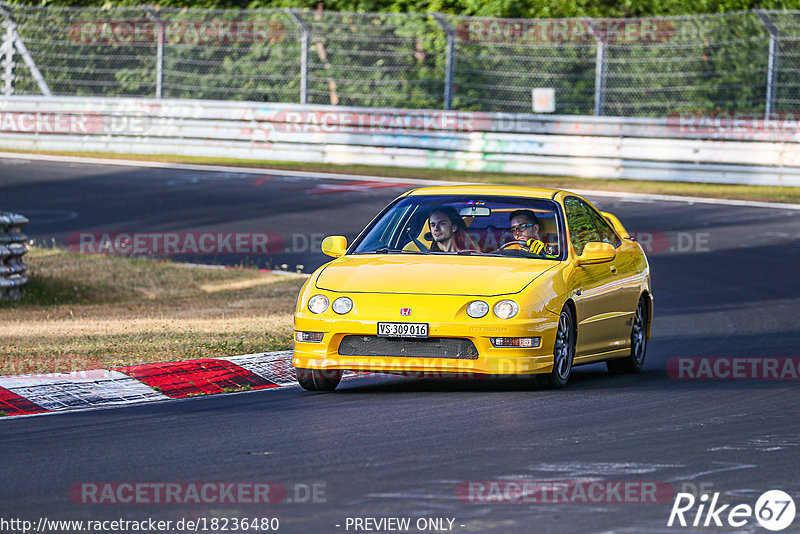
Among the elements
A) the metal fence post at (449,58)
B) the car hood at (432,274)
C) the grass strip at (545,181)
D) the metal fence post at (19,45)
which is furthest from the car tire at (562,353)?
the metal fence post at (19,45)

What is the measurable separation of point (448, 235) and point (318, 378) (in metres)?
1.55

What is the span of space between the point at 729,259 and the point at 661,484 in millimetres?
11754

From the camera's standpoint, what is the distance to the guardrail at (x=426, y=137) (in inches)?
954

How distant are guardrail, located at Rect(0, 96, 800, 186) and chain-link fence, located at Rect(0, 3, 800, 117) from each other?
0.77 metres

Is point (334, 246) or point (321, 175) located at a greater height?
point (334, 246)

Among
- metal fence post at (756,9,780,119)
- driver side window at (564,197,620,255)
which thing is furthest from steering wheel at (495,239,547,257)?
metal fence post at (756,9,780,119)

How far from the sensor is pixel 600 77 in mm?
25609

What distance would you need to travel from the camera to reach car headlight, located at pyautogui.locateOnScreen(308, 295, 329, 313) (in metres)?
9.33

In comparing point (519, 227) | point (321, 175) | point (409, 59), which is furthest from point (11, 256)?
point (409, 59)

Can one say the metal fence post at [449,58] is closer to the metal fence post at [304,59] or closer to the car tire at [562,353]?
the metal fence post at [304,59]

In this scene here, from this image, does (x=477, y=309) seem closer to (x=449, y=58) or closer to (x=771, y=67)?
(x=771, y=67)

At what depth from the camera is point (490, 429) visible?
7.86 m

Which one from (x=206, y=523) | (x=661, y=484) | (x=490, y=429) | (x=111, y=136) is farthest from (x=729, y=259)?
(x=111, y=136)

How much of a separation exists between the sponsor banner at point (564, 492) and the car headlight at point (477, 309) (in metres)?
2.68
